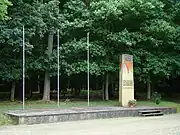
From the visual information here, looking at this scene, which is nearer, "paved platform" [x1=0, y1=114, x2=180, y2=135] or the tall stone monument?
"paved platform" [x1=0, y1=114, x2=180, y2=135]

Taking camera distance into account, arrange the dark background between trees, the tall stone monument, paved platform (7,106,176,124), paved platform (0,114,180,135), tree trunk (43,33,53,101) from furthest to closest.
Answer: tree trunk (43,33,53,101) < the dark background between trees < the tall stone monument < paved platform (7,106,176,124) < paved platform (0,114,180,135)

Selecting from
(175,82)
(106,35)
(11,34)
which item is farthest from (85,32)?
(175,82)

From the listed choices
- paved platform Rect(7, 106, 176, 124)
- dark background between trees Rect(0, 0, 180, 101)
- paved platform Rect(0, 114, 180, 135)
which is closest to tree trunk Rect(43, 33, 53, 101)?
dark background between trees Rect(0, 0, 180, 101)

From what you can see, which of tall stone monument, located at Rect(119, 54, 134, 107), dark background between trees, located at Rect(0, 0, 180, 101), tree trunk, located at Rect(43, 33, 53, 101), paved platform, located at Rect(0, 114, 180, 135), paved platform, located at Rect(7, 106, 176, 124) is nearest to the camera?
paved platform, located at Rect(0, 114, 180, 135)

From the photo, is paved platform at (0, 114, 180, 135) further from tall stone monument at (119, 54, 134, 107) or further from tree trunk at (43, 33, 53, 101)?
tree trunk at (43, 33, 53, 101)

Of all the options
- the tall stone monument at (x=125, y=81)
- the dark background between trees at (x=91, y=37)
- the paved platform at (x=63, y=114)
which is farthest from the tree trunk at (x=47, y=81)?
the paved platform at (x=63, y=114)

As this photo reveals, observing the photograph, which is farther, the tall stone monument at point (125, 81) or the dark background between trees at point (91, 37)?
the dark background between trees at point (91, 37)

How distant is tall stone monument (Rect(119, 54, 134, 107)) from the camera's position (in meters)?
21.4

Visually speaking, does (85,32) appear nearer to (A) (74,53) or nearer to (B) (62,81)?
(A) (74,53)

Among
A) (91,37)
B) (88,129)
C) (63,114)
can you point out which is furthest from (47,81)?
(88,129)

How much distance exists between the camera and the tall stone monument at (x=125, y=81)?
844 inches

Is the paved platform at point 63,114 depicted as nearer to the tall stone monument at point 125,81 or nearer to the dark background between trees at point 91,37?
the tall stone monument at point 125,81

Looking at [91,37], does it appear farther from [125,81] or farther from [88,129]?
[88,129]

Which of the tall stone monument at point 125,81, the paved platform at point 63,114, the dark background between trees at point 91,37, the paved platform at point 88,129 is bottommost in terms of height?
the paved platform at point 88,129
